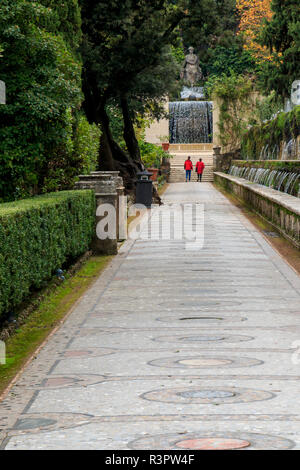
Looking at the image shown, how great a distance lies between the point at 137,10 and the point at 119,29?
0.86 metres

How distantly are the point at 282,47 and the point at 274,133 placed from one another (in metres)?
4.31

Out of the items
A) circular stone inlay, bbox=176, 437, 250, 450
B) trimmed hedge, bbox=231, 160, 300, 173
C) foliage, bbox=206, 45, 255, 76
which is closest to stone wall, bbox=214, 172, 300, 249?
trimmed hedge, bbox=231, 160, 300, 173

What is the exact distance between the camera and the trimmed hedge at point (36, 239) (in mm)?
7855

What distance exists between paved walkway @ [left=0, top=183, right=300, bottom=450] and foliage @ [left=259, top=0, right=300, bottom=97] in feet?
82.2

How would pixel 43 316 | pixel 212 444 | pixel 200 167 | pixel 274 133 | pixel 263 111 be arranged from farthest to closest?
1. pixel 263 111
2. pixel 200 167
3. pixel 274 133
4. pixel 43 316
5. pixel 212 444

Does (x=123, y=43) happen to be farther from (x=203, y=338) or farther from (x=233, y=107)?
(x=233, y=107)

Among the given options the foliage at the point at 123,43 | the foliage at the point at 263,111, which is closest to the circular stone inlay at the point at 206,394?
the foliage at the point at 123,43

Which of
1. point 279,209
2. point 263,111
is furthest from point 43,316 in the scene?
point 263,111

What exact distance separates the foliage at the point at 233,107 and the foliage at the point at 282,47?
61.4 ft

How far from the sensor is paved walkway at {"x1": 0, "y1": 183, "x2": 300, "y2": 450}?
15.7 feet

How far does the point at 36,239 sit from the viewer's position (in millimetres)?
9320

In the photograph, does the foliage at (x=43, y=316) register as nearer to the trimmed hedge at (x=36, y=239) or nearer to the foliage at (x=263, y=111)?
the trimmed hedge at (x=36, y=239)

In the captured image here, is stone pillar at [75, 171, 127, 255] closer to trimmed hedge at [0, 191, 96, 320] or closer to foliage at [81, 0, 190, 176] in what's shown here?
trimmed hedge at [0, 191, 96, 320]

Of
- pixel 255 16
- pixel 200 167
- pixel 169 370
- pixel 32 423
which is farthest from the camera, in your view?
pixel 255 16
